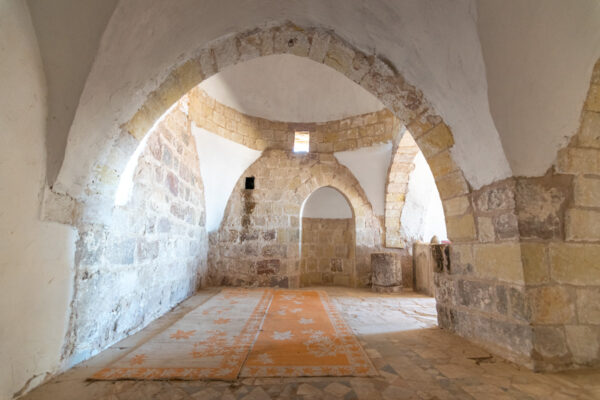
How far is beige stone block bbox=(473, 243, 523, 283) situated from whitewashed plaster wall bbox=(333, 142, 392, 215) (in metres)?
3.87

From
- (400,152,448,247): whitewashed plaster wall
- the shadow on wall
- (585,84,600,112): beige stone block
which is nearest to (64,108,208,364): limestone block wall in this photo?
the shadow on wall

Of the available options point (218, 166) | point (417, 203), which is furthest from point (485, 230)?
point (218, 166)

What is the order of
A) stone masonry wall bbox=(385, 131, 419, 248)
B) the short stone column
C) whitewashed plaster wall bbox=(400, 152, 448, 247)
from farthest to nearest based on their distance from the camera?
whitewashed plaster wall bbox=(400, 152, 448, 247) → stone masonry wall bbox=(385, 131, 419, 248) → the short stone column

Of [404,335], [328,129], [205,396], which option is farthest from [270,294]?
[328,129]

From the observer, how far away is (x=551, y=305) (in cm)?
180

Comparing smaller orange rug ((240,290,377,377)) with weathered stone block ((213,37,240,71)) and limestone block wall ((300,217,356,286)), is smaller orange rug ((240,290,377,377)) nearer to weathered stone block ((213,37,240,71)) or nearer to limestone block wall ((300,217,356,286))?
weathered stone block ((213,37,240,71))

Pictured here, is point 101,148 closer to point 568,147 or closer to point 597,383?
point 568,147

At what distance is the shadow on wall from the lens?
23.2ft

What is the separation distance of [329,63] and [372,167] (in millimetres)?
3647

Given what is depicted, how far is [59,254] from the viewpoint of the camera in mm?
1673

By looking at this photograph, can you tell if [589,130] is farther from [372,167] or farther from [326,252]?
[326,252]

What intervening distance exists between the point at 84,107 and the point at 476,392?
2.77 metres

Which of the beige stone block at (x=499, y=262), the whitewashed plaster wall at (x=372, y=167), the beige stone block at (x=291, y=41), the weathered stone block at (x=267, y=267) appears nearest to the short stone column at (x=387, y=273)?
the whitewashed plaster wall at (x=372, y=167)

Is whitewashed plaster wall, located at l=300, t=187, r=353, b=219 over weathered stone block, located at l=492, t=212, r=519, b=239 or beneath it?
over
